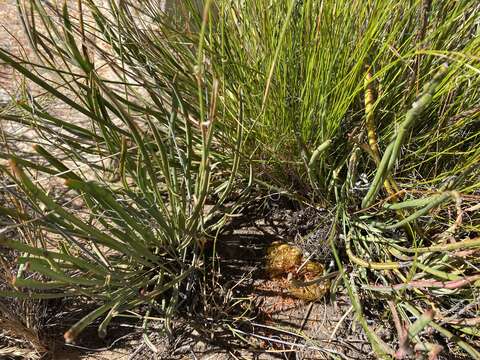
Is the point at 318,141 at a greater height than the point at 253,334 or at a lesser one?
greater

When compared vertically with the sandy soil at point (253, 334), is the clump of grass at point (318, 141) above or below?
above

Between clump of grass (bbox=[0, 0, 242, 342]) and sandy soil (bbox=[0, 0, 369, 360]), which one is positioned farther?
sandy soil (bbox=[0, 0, 369, 360])

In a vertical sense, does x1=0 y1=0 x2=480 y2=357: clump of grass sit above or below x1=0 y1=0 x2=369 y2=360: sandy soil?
above

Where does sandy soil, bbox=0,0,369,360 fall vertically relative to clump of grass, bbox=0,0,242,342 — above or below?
below

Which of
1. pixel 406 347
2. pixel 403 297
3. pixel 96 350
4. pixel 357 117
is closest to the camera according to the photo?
pixel 406 347

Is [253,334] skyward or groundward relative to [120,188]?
groundward

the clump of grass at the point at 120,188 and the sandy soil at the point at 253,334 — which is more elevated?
the clump of grass at the point at 120,188

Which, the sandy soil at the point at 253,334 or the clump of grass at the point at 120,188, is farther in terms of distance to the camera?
the sandy soil at the point at 253,334

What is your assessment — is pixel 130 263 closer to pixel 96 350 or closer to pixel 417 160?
pixel 96 350

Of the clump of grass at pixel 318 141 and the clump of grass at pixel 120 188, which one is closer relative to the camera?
the clump of grass at pixel 120 188

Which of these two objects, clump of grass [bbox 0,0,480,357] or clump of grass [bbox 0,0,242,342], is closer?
clump of grass [bbox 0,0,242,342]

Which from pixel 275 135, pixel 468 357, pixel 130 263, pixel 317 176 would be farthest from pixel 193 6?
pixel 468 357
